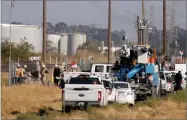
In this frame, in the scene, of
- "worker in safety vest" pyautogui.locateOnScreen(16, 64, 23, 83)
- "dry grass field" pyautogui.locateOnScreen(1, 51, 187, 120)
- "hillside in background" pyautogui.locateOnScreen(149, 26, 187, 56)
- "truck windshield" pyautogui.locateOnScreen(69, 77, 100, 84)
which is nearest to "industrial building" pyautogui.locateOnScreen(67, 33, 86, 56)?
"hillside in background" pyautogui.locateOnScreen(149, 26, 187, 56)

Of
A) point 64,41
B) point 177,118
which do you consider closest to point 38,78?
point 177,118

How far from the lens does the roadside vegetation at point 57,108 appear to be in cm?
2134

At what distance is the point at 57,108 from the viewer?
26828 mm

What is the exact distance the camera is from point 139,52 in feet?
114

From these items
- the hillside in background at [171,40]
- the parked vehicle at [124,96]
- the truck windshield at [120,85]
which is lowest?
the parked vehicle at [124,96]

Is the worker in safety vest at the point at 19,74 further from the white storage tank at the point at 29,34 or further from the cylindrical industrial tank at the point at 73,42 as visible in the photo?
the cylindrical industrial tank at the point at 73,42

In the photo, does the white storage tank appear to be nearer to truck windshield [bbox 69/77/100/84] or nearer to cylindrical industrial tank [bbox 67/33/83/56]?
cylindrical industrial tank [bbox 67/33/83/56]

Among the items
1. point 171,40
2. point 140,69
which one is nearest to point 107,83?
point 140,69

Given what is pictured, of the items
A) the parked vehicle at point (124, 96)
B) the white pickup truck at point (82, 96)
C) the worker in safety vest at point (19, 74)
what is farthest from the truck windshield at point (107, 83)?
the worker in safety vest at point (19, 74)

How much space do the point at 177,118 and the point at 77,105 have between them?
5.32 meters

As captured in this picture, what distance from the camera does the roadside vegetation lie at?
21344 mm

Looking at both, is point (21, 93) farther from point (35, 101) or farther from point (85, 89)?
point (85, 89)

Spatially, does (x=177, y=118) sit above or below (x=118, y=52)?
below

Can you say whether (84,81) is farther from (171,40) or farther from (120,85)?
(171,40)
